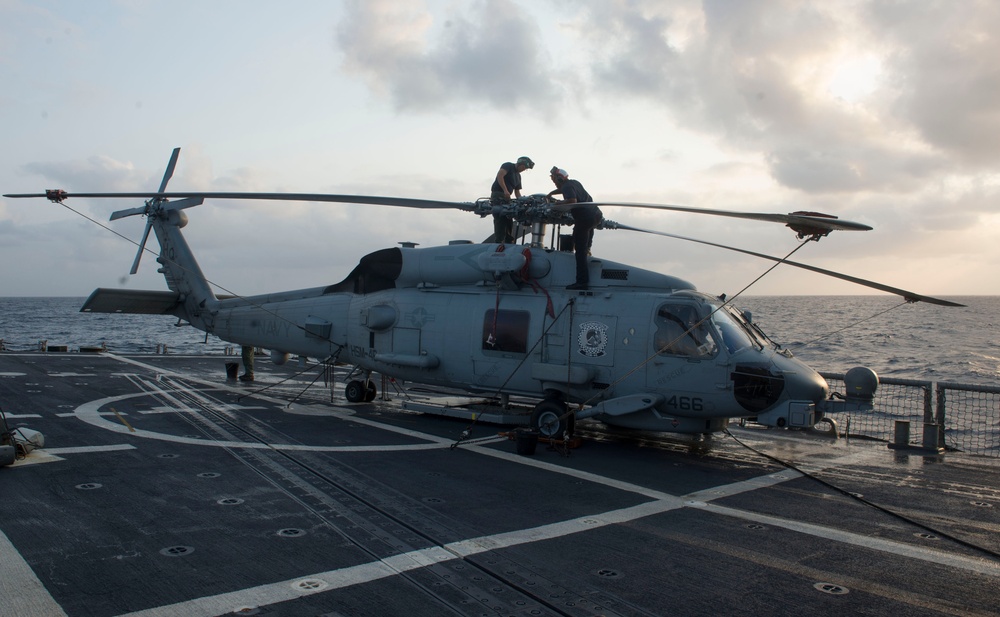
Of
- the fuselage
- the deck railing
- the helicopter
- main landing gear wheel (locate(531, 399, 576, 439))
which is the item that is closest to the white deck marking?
the helicopter

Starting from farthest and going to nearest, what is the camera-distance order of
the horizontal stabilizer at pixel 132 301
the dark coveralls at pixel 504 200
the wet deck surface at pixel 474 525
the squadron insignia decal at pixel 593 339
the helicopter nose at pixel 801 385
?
the horizontal stabilizer at pixel 132 301 < the dark coveralls at pixel 504 200 < the squadron insignia decal at pixel 593 339 < the helicopter nose at pixel 801 385 < the wet deck surface at pixel 474 525

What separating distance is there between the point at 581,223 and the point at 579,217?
12 centimetres

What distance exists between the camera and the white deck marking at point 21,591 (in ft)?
16.6

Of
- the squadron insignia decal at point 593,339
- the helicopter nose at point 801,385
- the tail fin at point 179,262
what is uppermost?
the tail fin at point 179,262

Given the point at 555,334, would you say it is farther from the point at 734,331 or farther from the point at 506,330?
the point at 734,331

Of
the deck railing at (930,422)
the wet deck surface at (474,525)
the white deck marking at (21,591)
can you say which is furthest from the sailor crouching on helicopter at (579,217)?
the white deck marking at (21,591)

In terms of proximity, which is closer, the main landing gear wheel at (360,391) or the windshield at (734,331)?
the windshield at (734,331)

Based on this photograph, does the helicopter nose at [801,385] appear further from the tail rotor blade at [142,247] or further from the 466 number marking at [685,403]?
the tail rotor blade at [142,247]

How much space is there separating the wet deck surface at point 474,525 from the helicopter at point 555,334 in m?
1.01

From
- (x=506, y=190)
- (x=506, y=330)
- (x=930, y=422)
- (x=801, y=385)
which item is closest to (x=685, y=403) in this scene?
(x=801, y=385)

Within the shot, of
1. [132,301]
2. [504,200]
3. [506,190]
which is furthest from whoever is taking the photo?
[132,301]

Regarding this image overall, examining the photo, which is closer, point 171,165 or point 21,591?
point 21,591

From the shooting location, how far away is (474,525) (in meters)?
7.34

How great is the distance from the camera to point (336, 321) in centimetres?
1600
